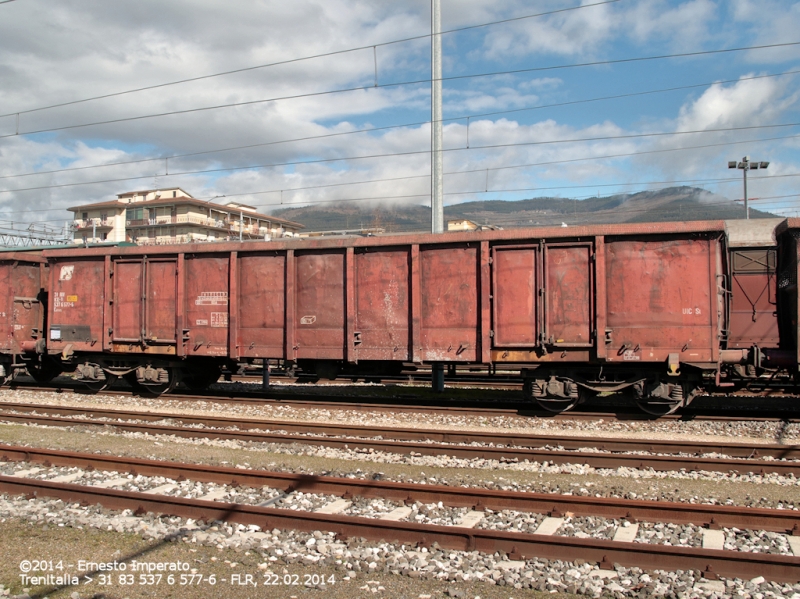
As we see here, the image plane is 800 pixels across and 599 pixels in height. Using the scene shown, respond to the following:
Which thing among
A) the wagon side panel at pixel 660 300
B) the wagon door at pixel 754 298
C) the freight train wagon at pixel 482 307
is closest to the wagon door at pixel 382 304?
the freight train wagon at pixel 482 307

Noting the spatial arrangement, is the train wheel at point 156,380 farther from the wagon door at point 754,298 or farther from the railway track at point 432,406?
the wagon door at point 754,298

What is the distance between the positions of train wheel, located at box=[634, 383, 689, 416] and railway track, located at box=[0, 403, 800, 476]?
2043mm

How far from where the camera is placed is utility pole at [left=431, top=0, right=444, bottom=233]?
1557cm

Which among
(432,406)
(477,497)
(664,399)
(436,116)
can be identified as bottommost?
(477,497)

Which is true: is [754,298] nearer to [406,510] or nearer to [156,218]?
[406,510]

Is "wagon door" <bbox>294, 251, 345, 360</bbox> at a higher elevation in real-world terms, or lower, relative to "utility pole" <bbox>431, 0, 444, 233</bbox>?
lower

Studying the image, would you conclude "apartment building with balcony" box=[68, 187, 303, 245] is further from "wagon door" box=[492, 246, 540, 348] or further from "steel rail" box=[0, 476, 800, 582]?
"steel rail" box=[0, 476, 800, 582]

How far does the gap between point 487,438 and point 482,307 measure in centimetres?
283

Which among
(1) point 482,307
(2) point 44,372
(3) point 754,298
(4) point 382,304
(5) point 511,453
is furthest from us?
(2) point 44,372

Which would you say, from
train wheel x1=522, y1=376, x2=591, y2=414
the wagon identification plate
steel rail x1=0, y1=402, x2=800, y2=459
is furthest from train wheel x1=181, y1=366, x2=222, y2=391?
train wheel x1=522, y1=376, x2=591, y2=414

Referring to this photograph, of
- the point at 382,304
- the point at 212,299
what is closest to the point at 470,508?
the point at 382,304

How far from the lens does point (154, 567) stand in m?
5.05

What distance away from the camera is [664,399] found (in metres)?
10.9

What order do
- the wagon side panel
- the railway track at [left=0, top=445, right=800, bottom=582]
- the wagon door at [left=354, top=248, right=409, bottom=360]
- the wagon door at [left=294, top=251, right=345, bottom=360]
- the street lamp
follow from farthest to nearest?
the street lamp, the wagon door at [left=294, top=251, right=345, bottom=360], the wagon door at [left=354, top=248, right=409, bottom=360], the wagon side panel, the railway track at [left=0, top=445, right=800, bottom=582]
